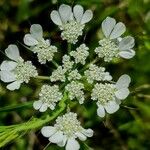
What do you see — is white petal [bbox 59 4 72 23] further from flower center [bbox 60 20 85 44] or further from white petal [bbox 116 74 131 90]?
white petal [bbox 116 74 131 90]

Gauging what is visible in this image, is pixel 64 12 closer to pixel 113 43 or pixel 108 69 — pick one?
pixel 113 43

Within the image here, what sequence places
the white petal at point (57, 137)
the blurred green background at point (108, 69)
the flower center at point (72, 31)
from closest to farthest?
1. the white petal at point (57, 137)
2. the flower center at point (72, 31)
3. the blurred green background at point (108, 69)

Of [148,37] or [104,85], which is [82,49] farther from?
[148,37]

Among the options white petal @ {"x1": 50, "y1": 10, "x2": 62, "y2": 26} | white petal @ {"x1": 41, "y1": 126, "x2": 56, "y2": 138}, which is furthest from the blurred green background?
white petal @ {"x1": 41, "y1": 126, "x2": 56, "y2": 138}

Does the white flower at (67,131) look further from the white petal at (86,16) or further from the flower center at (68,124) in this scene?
the white petal at (86,16)

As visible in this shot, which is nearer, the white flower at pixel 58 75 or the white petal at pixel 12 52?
the white flower at pixel 58 75

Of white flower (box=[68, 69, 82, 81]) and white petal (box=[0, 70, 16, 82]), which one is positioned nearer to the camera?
white flower (box=[68, 69, 82, 81])

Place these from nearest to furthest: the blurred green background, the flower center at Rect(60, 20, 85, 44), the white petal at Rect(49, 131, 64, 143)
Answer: the white petal at Rect(49, 131, 64, 143), the flower center at Rect(60, 20, 85, 44), the blurred green background

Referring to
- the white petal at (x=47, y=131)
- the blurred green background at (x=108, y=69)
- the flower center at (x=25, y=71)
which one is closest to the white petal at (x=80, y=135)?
the white petal at (x=47, y=131)
